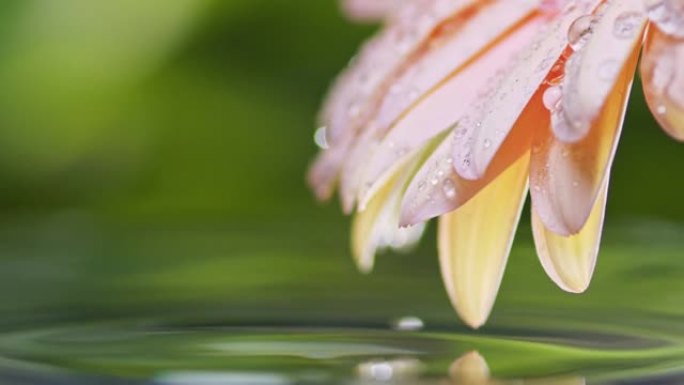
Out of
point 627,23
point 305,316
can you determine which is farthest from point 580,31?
point 305,316

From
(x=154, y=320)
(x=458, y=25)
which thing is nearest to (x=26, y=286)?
(x=154, y=320)

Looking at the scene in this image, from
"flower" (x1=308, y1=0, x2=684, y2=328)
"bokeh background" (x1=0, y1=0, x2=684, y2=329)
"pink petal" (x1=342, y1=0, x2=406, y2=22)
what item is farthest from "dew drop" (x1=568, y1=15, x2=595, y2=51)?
"bokeh background" (x1=0, y1=0, x2=684, y2=329)

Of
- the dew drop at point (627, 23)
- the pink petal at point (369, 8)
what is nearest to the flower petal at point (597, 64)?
the dew drop at point (627, 23)

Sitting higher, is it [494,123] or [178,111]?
[178,111]

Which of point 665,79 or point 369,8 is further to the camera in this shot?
point 369,8

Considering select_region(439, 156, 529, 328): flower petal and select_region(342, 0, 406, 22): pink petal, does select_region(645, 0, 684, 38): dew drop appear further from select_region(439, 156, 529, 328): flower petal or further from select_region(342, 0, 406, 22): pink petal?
select_region(342, 0, 406, 22): pink petal

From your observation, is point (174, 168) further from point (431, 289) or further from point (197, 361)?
point (197, 361)

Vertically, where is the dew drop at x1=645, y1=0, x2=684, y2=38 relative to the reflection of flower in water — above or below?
above

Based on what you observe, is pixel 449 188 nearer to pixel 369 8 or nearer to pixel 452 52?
pixel 452 52
